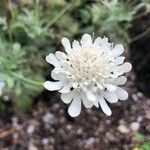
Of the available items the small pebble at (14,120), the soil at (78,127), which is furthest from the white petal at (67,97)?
the small pebble at (14,120)

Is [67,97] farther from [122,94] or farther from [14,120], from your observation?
[14,120]

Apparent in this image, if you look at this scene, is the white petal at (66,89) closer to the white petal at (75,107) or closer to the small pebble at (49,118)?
the white petal at (75,107)

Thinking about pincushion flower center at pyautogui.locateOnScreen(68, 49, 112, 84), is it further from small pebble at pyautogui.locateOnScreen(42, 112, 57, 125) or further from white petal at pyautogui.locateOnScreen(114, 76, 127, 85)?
small pebble at pyautogui.locateOnScreen(42, 112, 57, 125)

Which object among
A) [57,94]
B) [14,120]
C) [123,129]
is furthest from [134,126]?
[14,120]

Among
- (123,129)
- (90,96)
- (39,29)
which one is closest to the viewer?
(90,96)

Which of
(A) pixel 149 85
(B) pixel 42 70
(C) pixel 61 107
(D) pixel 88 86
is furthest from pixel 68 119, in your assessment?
(D) pixel 88 86

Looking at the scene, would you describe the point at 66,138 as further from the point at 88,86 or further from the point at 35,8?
the point at 88,86
